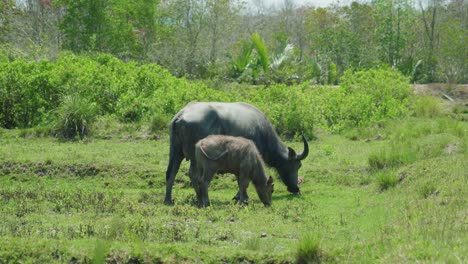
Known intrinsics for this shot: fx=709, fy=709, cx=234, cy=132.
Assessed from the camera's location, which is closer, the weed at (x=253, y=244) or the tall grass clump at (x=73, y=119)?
the weed at (x=253, y=244)

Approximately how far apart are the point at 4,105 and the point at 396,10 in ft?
72.6

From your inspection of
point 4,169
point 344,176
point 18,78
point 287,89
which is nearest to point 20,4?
point 18,78

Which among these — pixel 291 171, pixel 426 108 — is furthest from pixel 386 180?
pixel 426 108

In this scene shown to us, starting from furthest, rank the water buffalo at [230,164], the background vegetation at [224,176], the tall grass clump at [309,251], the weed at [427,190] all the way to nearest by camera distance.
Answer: the water buffalo at [230,164] < the weed at [427,190] < the background vegetation at [224,176] < the tall grass clump at [309,251]

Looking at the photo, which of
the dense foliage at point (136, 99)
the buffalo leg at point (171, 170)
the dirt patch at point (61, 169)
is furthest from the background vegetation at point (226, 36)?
the buffalo leg at point (171, 170)

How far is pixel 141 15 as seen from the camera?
126ft

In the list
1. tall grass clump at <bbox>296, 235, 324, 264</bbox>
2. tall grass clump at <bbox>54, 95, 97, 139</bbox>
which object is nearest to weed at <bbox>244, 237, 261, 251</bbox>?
tall grass clump at <bbox>296, 235, 324, 264</bbox>

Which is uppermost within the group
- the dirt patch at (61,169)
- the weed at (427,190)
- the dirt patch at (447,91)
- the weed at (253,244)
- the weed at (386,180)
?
the weed at (427,190)

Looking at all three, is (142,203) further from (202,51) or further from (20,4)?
(20,4)

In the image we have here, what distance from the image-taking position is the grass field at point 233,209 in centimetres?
691

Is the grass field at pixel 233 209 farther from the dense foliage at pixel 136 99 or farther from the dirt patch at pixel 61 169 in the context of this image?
the dense foliage at pixel 136 99

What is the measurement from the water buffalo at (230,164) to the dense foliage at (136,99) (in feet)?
24.4

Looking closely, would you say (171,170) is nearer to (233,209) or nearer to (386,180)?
(233,209)

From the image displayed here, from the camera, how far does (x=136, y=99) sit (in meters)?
19.6
